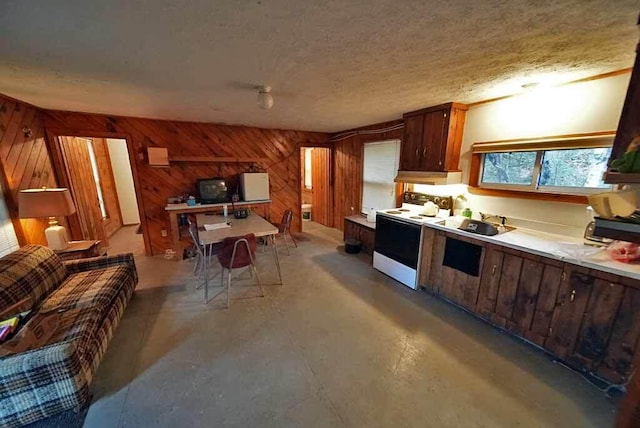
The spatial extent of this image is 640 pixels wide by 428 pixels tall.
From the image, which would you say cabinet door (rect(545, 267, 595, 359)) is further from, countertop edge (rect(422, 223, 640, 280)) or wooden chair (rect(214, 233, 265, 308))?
wooden chair (rect(214, 233, 265, 308))

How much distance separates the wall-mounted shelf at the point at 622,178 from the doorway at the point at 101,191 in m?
5.59

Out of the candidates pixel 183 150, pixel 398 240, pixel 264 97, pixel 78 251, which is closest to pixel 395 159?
pixel 398 240

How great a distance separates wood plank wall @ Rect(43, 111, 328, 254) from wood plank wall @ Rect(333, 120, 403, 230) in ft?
2.60

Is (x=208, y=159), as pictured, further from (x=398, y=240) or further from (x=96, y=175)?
(x=398, y=240)

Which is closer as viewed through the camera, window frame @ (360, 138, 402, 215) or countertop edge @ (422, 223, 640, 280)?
countertop edge @ (422, 223, 640, 280)

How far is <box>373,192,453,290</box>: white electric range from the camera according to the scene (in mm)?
2975

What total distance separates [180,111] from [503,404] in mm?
4571

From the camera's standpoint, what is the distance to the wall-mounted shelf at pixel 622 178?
101 cm

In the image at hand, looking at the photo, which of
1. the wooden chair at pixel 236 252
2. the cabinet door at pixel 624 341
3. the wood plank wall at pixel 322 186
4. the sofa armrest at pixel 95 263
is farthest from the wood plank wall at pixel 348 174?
the sofa armrest at pixel 95 263

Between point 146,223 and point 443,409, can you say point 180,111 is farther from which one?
point 443,409

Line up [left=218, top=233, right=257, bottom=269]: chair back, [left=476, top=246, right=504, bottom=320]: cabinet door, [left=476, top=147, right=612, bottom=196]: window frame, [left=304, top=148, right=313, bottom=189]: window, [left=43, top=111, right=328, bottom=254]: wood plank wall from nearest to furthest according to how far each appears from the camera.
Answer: [left=476, top=147, right=612, bottom=196]: window frame → [left=476, top=246, right=504, bottom=320]: cabinet door → [left=218, top=233, right=257, bottom=269]: chair back → [left=43, top=111, right=328, bottom=254]: wood plank wall → [left=304, top=148, right=313, bottom=189]: window

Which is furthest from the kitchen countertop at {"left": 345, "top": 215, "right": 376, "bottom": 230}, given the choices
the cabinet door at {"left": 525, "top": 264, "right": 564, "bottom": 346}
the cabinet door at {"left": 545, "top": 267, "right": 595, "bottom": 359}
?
the cabinet door at {"left": 545, "top": 267, "right": 595, "bottom": 359}

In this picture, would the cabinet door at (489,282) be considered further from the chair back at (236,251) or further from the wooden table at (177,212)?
the wooden table at (177,212)

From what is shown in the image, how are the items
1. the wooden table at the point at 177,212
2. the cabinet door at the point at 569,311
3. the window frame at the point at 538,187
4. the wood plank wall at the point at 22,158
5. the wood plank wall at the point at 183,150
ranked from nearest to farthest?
the cabinet door at the point at 569,311 → the window frame at the point at 538,187 → the wood plank wall at the point at 22,158 → the wood plank wall at the point at 183,150 → the wooden table at the point at 177,212
